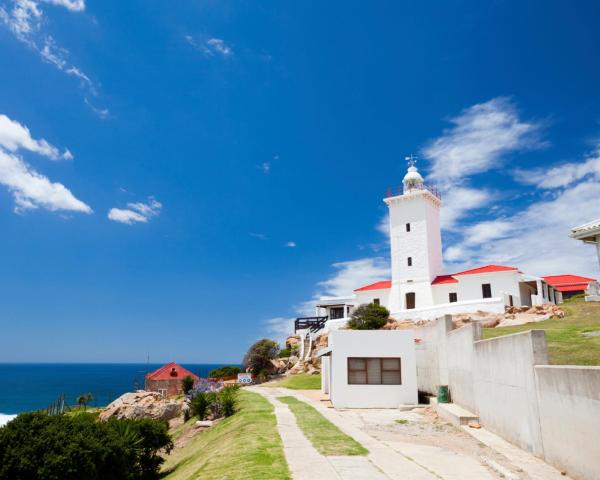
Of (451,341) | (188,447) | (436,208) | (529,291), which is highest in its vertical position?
(436,208)

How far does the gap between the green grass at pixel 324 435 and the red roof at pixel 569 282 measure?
4030 cm

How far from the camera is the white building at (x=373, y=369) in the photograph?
21344 millimetres

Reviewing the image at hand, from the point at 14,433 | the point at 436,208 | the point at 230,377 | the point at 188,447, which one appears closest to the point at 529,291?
the point at 436,208

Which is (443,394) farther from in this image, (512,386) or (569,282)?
(569,282)

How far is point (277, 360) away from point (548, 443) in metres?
38.9

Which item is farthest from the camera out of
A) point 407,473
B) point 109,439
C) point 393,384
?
point 393,384

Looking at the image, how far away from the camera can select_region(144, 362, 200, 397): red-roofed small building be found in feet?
157

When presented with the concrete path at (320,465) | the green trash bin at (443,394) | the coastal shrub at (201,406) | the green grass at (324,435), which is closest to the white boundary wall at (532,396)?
the green trash bin at (443,394)

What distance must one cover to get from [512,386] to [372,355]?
10.7 m

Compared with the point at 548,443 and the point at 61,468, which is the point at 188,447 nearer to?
the point at 61,468

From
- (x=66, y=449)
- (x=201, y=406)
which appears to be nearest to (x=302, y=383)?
(x=201, y=406)

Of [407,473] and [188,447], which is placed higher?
[407,473]

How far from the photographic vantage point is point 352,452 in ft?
35.2

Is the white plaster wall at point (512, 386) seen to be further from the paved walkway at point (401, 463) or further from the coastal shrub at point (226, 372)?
the coastal shrub at point (226, 372)
